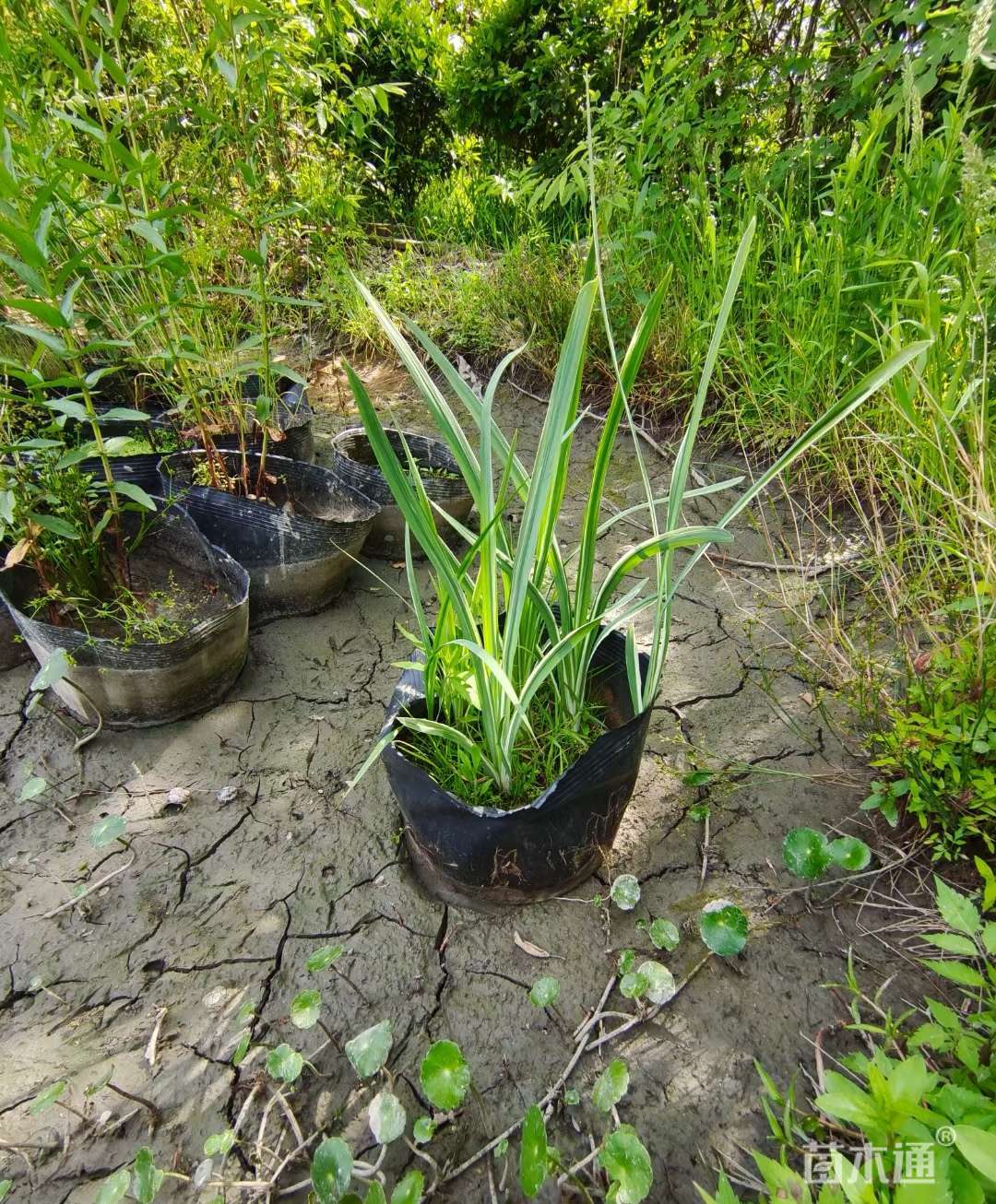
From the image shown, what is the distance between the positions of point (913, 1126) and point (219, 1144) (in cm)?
77

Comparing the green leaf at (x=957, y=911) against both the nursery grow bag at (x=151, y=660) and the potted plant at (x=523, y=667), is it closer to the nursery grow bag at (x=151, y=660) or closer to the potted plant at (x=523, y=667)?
the potted plant at (x=523, y=667)

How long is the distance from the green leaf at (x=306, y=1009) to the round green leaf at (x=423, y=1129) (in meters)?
0.19

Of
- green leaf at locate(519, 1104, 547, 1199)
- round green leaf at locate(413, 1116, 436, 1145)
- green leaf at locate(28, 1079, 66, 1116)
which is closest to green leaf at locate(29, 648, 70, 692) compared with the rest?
green leaf at locate(28, 1079, 66, 1116)

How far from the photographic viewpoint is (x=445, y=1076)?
0.77 m

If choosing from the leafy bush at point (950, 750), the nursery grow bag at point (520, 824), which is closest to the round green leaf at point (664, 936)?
the nursery grow bag at point (520, 824)

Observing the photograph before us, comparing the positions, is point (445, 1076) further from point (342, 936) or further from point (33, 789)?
point (33, 789)

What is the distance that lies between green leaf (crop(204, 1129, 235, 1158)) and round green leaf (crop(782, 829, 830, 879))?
84 centimetres

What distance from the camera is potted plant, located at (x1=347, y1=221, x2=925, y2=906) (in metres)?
0.81

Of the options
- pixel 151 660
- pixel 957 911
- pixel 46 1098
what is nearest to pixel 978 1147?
pixel 957 911

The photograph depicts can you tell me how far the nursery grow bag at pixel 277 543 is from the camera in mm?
1570

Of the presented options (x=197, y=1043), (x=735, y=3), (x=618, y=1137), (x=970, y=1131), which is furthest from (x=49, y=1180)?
(x=735, y=3)

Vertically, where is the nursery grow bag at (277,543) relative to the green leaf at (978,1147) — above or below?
above

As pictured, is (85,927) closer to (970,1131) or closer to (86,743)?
(86,743)

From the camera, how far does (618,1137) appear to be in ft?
2.33
